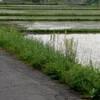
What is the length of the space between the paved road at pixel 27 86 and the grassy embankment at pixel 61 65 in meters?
0.16

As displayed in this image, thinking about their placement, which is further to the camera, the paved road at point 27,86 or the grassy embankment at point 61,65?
the grassy embankment at point 61,65

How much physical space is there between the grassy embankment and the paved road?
160mm

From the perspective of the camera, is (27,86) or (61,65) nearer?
(27,86)

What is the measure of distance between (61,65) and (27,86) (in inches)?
38.9

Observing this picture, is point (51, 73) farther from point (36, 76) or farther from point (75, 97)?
point (75, 97)

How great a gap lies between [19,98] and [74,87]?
100 centimetres

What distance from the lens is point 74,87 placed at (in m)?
5.06

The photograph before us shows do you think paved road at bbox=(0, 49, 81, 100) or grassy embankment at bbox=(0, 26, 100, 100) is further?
grassy embankment at bbox=(0, 26, 100, 100)

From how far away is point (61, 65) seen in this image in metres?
5.94

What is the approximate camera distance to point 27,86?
522 cm

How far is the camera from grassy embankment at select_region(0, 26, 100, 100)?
16.1ft

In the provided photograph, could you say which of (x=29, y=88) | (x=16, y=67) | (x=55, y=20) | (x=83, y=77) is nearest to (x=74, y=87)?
(x=83, y=77)

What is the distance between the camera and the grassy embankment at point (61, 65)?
16.1 ft

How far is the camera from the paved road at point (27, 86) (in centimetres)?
468
